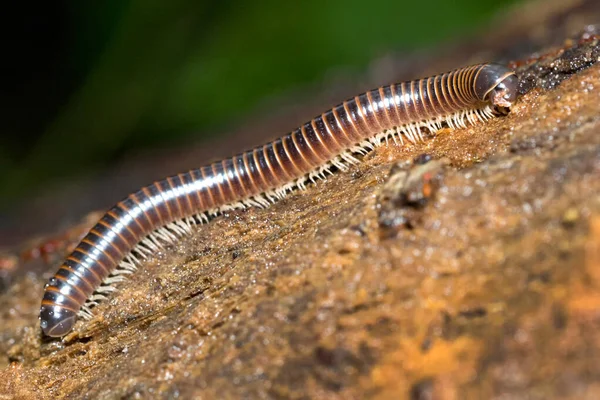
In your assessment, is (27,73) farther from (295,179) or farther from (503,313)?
(503,313)

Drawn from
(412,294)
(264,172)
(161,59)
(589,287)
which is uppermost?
(161,59)

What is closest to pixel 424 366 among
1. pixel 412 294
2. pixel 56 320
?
pixel 412 294

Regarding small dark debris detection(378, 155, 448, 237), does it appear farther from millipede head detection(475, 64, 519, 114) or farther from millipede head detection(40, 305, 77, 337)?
millipede head detection(40, 305, 77, 337)

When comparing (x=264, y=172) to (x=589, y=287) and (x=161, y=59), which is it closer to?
(x=589, y=287)

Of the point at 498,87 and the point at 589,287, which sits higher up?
the point at 498,87

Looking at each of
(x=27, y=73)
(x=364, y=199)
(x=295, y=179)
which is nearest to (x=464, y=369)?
(x=364, y=199)

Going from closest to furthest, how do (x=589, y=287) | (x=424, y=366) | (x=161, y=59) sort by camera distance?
(x=589, y=287) → (x=424, y=366) → (x=161, y=59)
